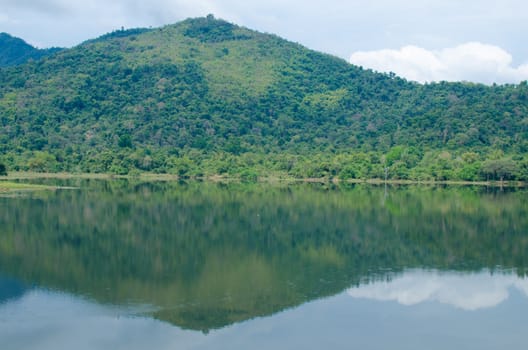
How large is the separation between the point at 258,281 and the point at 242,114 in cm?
10286

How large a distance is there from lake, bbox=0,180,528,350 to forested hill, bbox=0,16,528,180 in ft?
170

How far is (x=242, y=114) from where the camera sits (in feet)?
392

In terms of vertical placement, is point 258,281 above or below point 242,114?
below

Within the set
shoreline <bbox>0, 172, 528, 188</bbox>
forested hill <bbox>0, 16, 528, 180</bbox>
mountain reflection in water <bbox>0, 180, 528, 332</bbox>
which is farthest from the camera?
forested hill <bbox>0, 16, 528, 180</bbox>

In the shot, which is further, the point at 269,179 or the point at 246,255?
the point at 269,179

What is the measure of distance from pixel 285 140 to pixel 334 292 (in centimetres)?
9580

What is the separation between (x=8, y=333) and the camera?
1284 centimetres

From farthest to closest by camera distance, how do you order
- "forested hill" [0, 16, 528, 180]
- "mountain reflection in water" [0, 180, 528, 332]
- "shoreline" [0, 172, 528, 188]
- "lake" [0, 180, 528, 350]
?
"forested hill" [0, 16, 528, 180], "shoreline" [0, 172, 528, 188], "mountain reflection in water" [0, 180, 528, 332], "lake" [0, 180, 528, 350]

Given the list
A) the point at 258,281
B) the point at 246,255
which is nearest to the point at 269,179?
the point at 246,255

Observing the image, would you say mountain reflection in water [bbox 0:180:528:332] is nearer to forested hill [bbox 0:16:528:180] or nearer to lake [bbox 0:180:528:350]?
lake [bbox 0:180:528:350]

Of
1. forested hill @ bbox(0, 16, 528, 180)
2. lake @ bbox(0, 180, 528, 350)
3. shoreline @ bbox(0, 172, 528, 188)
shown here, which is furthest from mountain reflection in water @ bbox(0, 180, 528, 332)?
forested hill @ bbox(0, 16, 528, 180)

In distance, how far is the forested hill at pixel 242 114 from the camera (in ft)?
287

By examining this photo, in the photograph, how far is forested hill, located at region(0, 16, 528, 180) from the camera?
87.5m

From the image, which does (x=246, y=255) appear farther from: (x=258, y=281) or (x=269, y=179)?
(x=269, y=179)
